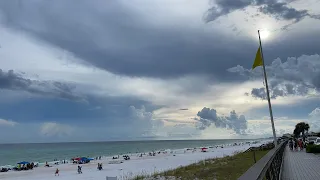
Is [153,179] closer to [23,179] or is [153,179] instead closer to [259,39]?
[259,39]

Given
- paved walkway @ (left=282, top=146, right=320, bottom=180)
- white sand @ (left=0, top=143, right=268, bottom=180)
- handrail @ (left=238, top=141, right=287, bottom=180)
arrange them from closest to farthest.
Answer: handrail @ (left=238, top=141, right=287, bottom=180) < paved walkway @ (left=282, top=146, right=320, bottom=180) < white sand @ (left=0, top=143, right=268, bottom=180)

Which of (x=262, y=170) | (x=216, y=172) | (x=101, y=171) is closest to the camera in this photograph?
(x=262, y=170)

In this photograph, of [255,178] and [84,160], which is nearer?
[255,178]

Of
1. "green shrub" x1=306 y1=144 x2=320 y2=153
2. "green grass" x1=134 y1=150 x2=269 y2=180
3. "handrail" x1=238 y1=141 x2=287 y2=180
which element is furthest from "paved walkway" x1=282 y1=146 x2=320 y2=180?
"green shrub" x1=306 y1=144 x2=320 y2=153

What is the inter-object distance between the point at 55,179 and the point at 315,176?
95.9ft

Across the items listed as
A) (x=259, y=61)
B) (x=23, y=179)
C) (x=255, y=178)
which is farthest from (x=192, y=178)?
(x=23, y=179)

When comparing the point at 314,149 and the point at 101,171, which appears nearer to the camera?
the point at 314,149

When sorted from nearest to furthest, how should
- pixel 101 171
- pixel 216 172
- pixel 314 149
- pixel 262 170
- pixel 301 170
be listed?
pixel 262 170, pixel 301 170, pixel 216 172, pixel 314 149, pixel 101 171

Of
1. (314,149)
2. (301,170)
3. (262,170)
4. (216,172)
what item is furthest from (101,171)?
(262,170)

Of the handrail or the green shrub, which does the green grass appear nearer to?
the green shrub

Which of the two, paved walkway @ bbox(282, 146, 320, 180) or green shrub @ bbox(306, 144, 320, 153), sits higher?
green shrub @ bbox(306, 144, 320, 153)

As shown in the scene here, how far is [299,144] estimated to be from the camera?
35.2m

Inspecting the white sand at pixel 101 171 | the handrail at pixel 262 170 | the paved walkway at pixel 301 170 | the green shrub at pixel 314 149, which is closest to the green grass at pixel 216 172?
the paved walkway at pixel 301 170

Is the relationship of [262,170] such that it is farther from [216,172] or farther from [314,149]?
[314,149]
